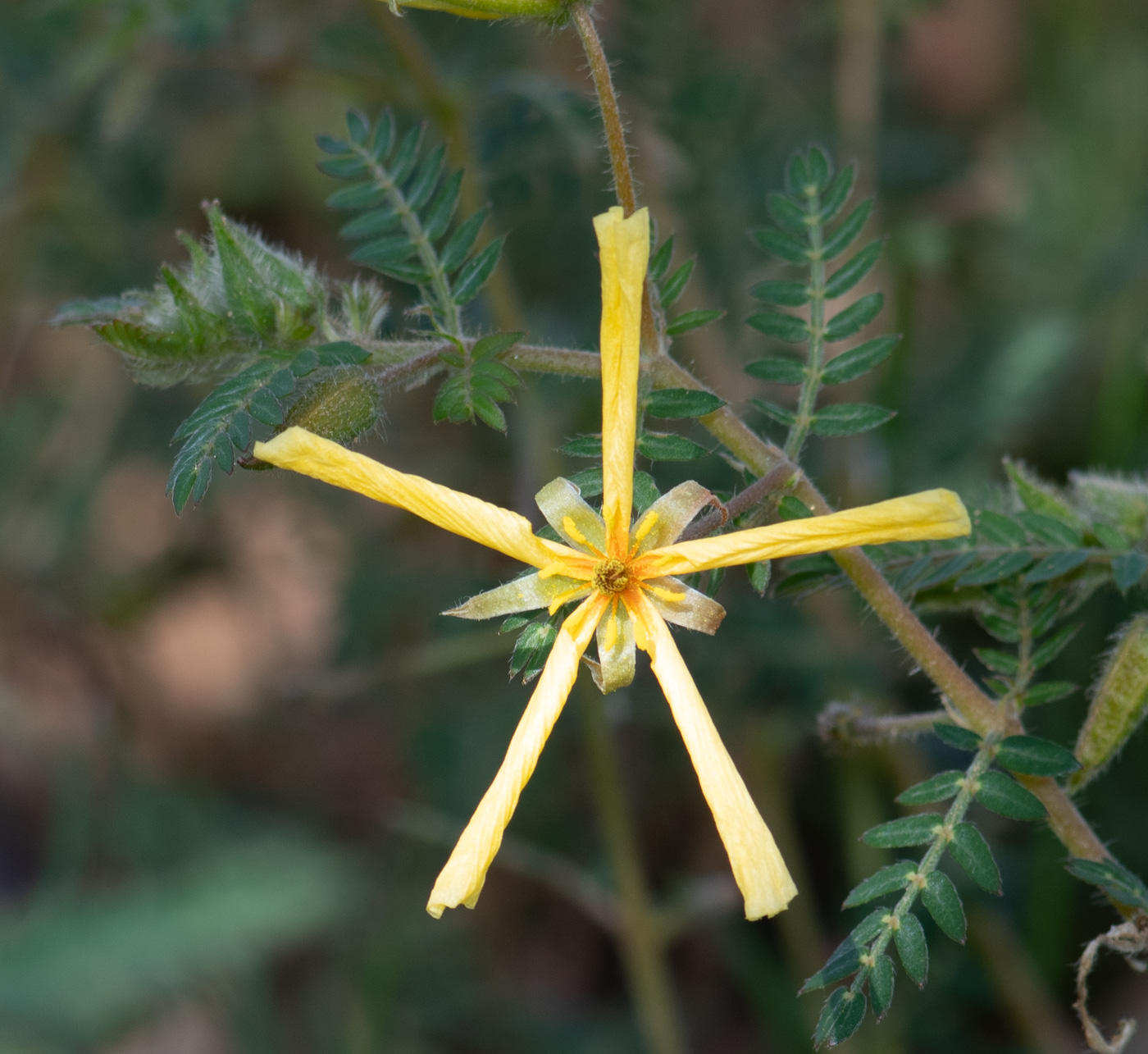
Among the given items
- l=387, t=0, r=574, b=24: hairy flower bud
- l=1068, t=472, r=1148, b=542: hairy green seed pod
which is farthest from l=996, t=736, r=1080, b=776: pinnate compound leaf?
l=387, t=0, r=574, b=24: hairy flower bud

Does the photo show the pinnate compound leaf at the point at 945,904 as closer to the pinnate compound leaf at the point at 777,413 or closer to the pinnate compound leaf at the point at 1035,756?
the pinnate compound leaf at the point at 1035,756

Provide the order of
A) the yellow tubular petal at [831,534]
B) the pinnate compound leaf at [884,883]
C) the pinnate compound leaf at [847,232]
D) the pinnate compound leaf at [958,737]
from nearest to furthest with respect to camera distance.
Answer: the yellow tubular petal at [831,534]
the pinnate compound leaf at [884,883]
the pinnate compound leaf at [958,737]
the pinnate compound leaf at [847,232]

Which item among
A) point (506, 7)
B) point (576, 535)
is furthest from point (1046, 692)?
point (506, 7)

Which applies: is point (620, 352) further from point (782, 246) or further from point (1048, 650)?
point (1048, 650)

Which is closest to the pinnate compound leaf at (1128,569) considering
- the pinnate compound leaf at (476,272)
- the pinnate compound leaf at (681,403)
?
the pinnate compound leaf at (681,403)

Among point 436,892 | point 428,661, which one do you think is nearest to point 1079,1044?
point 428,661

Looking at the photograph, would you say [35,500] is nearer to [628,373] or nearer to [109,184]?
[109,184]
